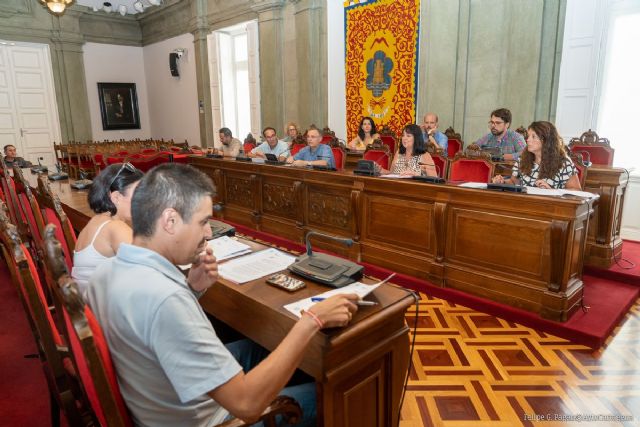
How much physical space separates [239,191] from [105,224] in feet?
12.1

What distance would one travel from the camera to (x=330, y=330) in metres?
1.19

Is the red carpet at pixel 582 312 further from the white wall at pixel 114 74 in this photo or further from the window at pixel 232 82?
the white wall at pixel 114 74

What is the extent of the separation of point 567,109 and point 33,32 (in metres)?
11.5

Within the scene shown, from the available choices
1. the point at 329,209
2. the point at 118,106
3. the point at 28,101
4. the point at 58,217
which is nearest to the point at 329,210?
the point at 329,209

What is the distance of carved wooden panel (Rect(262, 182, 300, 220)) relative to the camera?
4.59 m

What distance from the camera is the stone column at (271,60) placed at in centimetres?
813

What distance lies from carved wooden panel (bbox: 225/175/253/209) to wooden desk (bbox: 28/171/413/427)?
3629 millimetres

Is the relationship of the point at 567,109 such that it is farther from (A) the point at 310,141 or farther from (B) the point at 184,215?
(B) the point at 184,215

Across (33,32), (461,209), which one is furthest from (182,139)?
(461,209)

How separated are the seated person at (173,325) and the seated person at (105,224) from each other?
0.48 m

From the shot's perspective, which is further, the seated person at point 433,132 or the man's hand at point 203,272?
the seated person at point 433,132

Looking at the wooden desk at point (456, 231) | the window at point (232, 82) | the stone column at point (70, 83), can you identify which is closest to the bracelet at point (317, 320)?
the wooden desk at point (456, 231)

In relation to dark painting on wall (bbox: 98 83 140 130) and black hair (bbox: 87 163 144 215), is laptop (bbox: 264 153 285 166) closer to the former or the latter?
black hair (bbox: 87 163 144 215)

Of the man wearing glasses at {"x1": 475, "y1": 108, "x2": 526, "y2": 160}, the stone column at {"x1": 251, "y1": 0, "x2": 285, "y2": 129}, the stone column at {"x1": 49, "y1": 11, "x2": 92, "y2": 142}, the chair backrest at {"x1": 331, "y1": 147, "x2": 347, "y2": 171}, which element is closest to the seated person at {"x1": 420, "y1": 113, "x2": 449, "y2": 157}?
the man wearing glasses at {"x1": 475, "y1": 108, "x2": 526, "y2": 160}
